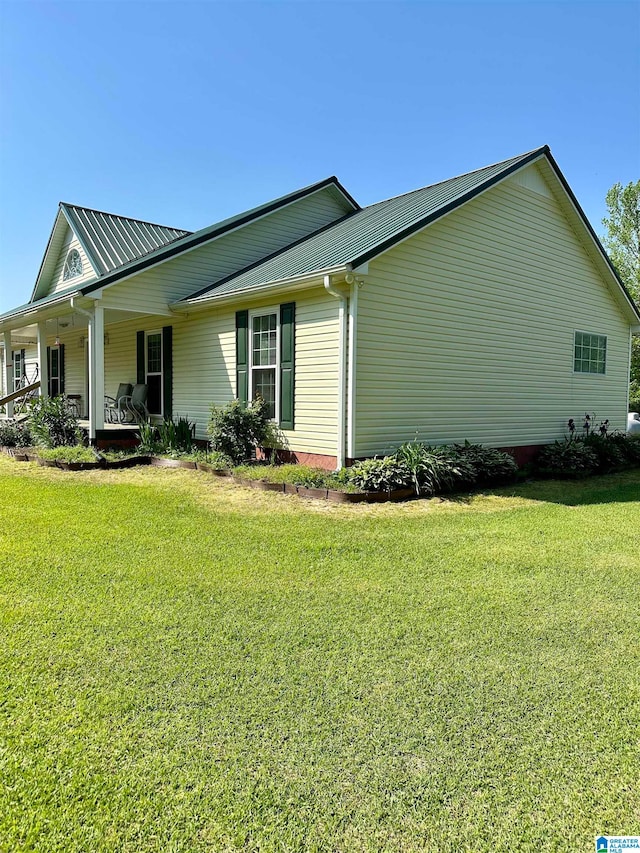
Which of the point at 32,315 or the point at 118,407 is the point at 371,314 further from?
the point at 32,315

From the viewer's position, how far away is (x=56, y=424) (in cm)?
1127

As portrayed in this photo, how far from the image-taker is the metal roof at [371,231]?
8305mm

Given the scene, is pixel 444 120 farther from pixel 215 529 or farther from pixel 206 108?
pixel 215 529

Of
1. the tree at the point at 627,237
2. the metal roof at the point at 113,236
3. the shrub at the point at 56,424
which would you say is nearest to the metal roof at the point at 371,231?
the metal roof at the point at 113,236

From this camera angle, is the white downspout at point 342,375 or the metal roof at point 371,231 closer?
the white downspout at point 342,375

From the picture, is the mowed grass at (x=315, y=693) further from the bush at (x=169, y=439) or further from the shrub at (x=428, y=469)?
the bush at (x=169, y=439)

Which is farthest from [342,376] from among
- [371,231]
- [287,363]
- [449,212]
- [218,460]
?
[449,212]

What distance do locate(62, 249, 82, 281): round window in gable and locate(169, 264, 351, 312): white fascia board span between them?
5245mm

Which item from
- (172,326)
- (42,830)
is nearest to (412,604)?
(42,830)

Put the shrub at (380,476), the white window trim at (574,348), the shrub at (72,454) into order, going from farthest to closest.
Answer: the white window trim at (574,348)
the shrub at (72,454)
the shrub at (380,476)

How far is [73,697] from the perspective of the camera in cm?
256

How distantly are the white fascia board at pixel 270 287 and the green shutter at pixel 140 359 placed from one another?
8.16ft

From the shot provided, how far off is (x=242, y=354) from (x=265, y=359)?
1.99 ft

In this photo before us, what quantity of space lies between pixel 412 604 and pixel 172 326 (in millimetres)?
10072
